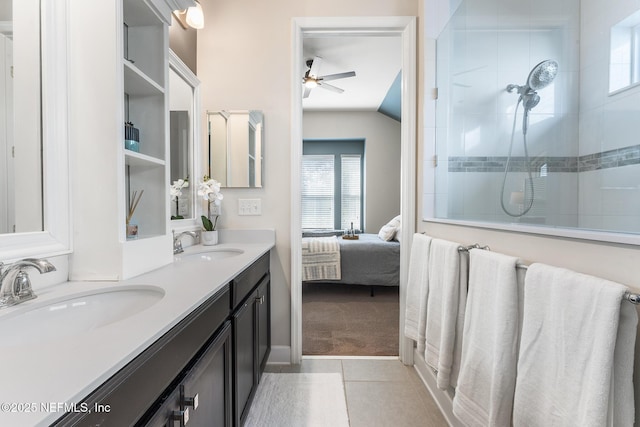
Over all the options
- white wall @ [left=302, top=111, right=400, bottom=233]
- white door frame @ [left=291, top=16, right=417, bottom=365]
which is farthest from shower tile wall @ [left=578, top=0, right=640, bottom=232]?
white wall @ [left=302, top=111, right=400, bottom=233]

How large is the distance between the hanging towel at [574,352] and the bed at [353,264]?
95.8 inches

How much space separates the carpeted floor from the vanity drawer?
0.87 metres

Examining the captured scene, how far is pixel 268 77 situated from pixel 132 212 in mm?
1276

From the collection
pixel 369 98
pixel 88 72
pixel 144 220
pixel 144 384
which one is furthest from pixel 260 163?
pixel 369 98

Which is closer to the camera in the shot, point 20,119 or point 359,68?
point 20,119

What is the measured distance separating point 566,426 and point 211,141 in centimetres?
212

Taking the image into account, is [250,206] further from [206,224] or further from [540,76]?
[540,76]

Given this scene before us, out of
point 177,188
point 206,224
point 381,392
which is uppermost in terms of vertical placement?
point 177,188

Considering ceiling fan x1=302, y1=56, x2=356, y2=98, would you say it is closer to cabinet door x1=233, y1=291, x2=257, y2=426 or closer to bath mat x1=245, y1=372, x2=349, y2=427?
cabinet door x1=233, y1=291, x2=257, y2=426

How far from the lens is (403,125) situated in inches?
76.7

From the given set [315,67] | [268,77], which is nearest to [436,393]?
[268,77]

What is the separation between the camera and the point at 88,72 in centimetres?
95

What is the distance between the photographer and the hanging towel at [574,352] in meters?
0.54

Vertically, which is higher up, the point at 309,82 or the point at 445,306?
the point at 309,82
